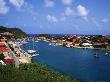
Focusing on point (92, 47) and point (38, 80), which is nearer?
point (38, 80)

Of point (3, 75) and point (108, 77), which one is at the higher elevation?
point (3, 75)

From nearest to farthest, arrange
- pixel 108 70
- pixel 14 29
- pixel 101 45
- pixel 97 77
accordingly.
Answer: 1. pixel 97 77
2. pixel 108 70
3. pixel 101 45
4. pixel 14 29

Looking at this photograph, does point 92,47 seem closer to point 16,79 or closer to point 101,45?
point 101,45

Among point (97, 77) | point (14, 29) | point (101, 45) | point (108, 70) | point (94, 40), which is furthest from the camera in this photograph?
point (14, 29)

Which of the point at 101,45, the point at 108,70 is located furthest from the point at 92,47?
the point at 108,70

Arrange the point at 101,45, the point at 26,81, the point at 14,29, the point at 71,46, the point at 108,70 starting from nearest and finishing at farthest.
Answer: the point at 26,81, the point at 108,70, the point at 101,45, the point at 71,46, the point at 14,29

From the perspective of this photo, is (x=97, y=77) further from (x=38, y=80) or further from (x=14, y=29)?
(x=14, y=29)

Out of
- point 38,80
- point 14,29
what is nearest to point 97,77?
point 38,80

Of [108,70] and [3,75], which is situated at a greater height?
[3,75]

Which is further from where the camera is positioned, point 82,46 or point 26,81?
point 82,46
